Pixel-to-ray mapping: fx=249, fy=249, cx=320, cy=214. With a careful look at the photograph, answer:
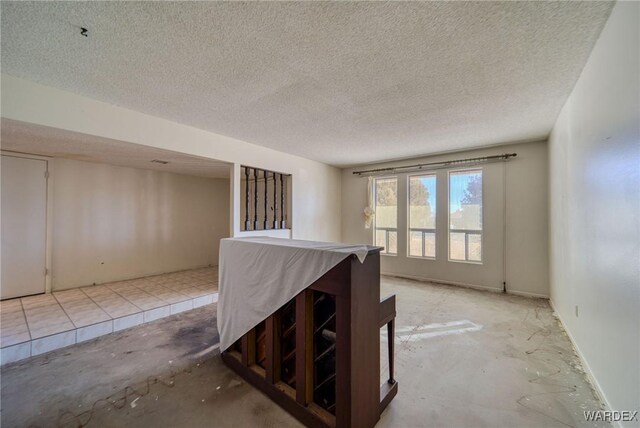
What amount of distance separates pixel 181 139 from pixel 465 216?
469cm

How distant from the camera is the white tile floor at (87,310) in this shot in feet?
7.76

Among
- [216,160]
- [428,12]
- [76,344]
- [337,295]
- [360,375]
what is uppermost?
[428,12]

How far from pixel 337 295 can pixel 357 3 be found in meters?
1.61

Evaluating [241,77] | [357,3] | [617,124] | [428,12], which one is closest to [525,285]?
[617,124]

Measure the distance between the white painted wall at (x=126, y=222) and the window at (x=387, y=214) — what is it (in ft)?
12.0

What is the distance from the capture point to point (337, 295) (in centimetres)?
139

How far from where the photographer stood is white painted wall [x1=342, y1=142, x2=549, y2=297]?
3855mm

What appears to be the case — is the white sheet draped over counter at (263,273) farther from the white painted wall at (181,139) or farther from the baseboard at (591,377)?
the baseboard at (591,377)

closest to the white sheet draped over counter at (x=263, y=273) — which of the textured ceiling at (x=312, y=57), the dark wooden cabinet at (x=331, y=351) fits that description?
the dark wooden cabinet at (x=331, y=351)

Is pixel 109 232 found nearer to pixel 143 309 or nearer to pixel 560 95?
pixel 143 309

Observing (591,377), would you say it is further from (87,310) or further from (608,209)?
(87,310)

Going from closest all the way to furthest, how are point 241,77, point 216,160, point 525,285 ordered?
point 241,77 → point 216,160 → point 525,285

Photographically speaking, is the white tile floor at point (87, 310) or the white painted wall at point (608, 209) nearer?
the white painted wall at point (608, 209)
